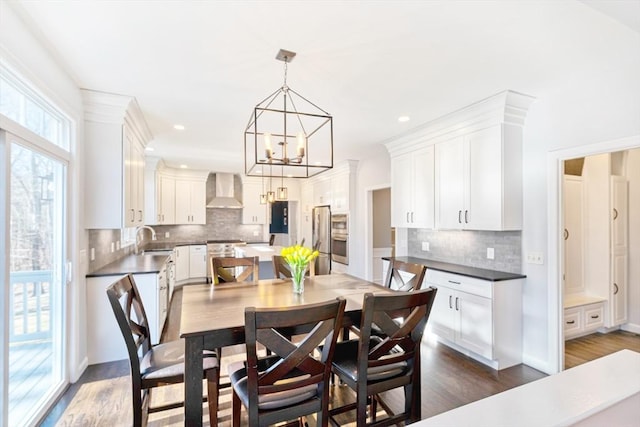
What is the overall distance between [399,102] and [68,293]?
355 cm

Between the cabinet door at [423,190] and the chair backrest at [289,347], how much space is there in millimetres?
2683

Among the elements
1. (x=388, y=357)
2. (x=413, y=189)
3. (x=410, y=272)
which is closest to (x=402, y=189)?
(x=413, y=189)

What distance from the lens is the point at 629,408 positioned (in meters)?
0.91

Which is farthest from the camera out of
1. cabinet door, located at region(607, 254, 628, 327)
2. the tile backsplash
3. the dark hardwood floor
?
cabinet door, located at region(607, 254, 628, 327)

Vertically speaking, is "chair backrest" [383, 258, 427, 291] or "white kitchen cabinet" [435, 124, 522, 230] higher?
"white kitchen cabinet" [435, 124, 522, 230]

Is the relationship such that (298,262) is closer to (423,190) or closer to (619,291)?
(423,190)

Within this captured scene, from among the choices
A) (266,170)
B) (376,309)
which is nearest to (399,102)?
(376,309)

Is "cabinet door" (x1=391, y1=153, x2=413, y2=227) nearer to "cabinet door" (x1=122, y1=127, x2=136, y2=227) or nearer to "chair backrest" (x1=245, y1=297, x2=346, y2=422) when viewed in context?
"chair backrest" (x1=245, y1=297, x2=346, y2=422)

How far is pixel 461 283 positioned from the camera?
10.8 feet

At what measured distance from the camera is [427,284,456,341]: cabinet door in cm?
338

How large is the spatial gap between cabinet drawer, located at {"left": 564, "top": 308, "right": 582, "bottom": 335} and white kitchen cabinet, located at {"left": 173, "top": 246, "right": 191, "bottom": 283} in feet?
22.2

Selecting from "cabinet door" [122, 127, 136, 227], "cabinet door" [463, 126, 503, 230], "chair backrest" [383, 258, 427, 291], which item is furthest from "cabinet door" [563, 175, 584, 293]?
"cabinet door" [122, 127, 136, 227]

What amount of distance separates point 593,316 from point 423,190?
2529mm

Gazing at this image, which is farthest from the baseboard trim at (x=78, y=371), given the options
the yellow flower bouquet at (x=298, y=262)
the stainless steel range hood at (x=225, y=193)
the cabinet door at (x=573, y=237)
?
the cabinet door at (x=573, y=237)
